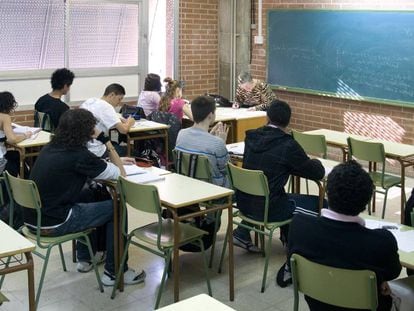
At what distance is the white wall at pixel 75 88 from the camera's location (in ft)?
23.8

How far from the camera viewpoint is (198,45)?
8.80m

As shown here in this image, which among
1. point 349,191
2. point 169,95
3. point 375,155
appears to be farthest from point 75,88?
point 349,191

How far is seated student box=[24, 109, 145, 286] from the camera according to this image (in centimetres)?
364

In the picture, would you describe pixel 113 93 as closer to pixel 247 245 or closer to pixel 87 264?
pixel 87 264

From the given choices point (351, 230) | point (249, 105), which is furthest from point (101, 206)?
point (249, 105)

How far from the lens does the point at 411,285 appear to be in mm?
2865

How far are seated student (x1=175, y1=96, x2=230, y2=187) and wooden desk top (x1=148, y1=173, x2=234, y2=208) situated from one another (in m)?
0.34

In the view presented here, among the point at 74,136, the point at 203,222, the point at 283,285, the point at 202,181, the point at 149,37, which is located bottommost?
the point at 283,285

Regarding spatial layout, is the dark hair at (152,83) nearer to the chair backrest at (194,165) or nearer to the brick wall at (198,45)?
the brick wall at (198,45)

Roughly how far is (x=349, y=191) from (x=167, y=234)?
1.55 meters

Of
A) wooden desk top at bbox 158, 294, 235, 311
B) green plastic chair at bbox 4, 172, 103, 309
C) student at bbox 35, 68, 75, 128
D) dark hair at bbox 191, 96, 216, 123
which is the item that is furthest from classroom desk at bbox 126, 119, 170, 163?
wooden desk top at bbox 158, 294, 235, 311

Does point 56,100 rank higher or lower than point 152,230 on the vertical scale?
higher

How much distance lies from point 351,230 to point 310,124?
19.0 feet

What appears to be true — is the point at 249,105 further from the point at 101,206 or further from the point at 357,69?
the point at 101,206
